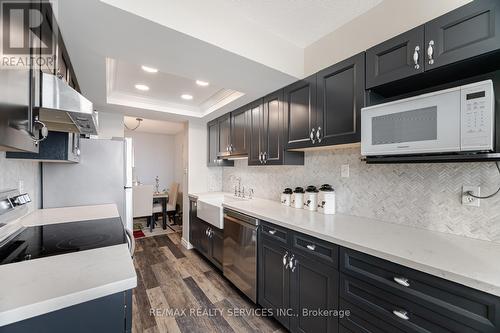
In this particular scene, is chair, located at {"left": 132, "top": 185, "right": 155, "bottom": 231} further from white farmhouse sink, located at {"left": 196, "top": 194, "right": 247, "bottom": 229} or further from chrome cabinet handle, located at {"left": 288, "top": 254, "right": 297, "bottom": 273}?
chrome cabinet handle, located at {"left": 288, "top": 254, "right": 297, "bottom": 273}

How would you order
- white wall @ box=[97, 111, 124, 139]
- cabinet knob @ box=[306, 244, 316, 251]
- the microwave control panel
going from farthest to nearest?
white wall @ box=[97, 111, 124, 139] < cabinet knob @ box=[306, 244, 316, 251] < the microwave control panel

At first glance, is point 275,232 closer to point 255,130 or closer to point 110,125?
point 255,130

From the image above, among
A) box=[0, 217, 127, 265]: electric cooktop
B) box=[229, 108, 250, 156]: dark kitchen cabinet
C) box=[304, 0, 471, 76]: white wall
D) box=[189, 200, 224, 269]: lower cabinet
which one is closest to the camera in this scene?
box=[0, 217, 127, 265]: electric cooktop

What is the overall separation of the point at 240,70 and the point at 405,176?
5.01 feet

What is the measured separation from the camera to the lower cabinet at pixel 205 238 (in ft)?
8.68

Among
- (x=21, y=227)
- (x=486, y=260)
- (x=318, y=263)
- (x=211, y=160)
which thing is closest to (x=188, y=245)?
(x=211, y=160)

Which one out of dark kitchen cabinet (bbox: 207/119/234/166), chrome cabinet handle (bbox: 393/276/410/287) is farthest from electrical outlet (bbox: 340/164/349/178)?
dark kitchen cabinet (bbox: 207/119/234/166)

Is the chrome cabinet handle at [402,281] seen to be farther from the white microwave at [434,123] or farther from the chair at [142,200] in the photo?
the chair at [142,200]

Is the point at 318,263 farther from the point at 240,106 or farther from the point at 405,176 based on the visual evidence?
the point at 240,106

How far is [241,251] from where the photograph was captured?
2162 mm

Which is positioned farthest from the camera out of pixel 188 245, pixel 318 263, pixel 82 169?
pixel 188 245

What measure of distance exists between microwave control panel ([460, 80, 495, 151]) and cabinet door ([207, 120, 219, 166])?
9.65 feet

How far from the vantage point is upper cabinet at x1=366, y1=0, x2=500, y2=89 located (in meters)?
0.99

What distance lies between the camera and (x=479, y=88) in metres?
0.95
